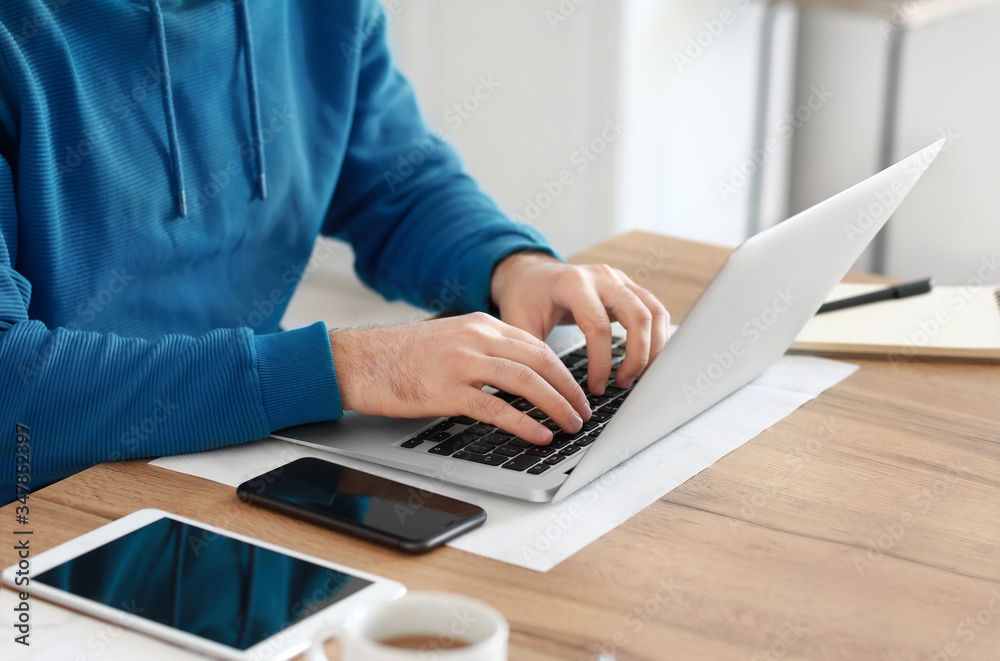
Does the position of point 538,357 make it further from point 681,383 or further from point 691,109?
point 691,109

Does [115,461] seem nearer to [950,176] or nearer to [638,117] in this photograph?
[638,117]

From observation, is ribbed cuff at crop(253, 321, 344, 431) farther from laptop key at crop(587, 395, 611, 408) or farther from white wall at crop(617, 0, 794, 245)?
white wall at crop(617, 0, 794, 245)

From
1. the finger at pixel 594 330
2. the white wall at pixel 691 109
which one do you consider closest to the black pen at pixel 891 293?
the finger at pixel 594 330

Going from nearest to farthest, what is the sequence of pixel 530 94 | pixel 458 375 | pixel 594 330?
pixel 458 375 < pixel 594 330 < pixel 530 94

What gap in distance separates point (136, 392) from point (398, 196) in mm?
603

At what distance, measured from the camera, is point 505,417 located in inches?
29.6

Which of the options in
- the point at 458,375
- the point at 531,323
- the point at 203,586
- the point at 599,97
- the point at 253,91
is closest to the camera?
the point at 203,586

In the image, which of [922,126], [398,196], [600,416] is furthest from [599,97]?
[600,416]

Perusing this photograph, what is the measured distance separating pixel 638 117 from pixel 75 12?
1.90 m

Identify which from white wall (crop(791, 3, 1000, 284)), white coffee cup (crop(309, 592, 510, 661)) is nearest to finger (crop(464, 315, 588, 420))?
white coffee cup (crop(309, 592, 510, 661))

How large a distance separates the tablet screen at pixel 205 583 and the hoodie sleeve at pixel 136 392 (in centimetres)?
14

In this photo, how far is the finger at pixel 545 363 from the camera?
0.79 m

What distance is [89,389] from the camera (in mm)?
765

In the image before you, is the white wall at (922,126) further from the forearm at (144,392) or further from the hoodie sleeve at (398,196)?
the forearm at (144,392)
